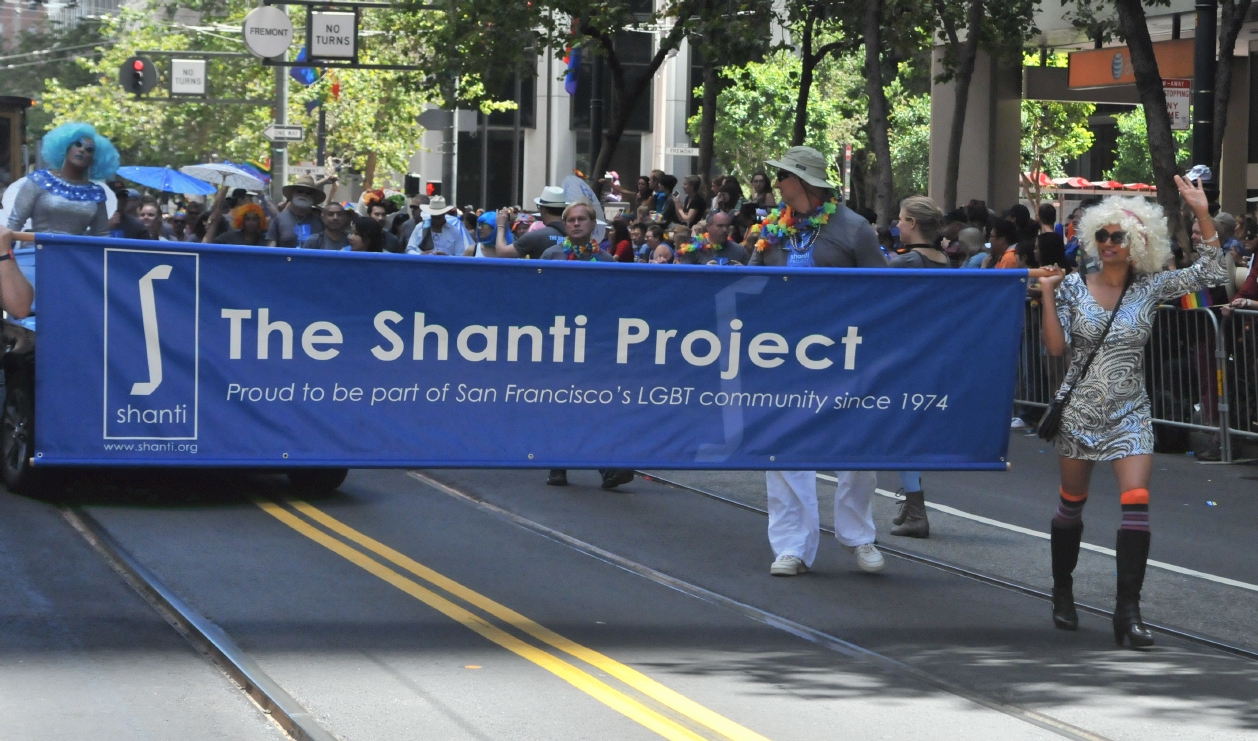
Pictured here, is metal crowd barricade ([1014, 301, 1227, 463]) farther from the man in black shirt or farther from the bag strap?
the bag strap

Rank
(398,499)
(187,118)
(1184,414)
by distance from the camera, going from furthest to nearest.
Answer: (187,118), (1184,414), (398,499)

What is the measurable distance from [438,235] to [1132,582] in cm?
1404

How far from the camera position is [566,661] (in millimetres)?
6723

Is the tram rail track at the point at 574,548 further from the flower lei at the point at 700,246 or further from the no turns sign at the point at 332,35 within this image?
the no turns sign at the point at 332,35

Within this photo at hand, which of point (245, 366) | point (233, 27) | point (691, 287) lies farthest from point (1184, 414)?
point (233, 27)

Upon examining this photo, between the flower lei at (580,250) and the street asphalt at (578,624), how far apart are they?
1.56 meters

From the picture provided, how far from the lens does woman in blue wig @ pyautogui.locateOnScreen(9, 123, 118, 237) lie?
1042cm

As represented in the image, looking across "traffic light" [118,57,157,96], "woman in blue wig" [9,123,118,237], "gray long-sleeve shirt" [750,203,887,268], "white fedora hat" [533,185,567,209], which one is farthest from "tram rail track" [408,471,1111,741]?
"traffic light" [118,57,157,96]

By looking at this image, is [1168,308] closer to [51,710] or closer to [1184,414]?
[1184,414]

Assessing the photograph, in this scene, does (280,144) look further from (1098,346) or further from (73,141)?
(1098,346)

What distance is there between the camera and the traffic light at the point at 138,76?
39.6 meters

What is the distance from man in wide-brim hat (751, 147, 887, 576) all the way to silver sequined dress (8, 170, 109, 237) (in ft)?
14.5

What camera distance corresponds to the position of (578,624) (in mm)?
7355

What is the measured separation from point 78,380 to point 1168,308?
9.38 m
